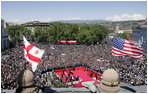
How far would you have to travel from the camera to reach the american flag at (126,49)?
1374cm

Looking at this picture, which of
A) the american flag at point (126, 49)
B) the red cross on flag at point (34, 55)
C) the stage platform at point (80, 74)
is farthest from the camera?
the stage platform at point (80, 74)

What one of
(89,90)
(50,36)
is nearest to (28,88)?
(89,90)

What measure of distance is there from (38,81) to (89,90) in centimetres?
1784

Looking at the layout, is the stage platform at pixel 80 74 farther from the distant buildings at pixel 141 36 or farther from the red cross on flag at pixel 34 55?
the distant buildings at pixel 141 36

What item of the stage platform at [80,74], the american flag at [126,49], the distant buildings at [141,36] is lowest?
the stage platform at [80,74]

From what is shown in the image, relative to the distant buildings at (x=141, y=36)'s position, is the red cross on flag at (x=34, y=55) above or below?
above

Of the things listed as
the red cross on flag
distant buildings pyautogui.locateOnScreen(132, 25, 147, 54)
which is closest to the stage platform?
the red cross on flag

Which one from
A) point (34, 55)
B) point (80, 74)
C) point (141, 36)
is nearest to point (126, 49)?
point (34, 55)

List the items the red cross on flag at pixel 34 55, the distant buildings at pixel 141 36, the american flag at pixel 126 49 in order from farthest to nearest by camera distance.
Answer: the distant buildings at pixel 141 36
the american flag at pixel 126 49
the red cross on flag at pixel 34 55

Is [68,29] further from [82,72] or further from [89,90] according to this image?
[89,90]

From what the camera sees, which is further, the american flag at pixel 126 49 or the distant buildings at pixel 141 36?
the distant buildings at pixel 141 36

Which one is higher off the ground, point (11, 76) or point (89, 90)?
point (89, 90)

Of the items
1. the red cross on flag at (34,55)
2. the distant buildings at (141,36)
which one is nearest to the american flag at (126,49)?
the red cross on flag at (34,55)

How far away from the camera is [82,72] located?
37.0 meters
